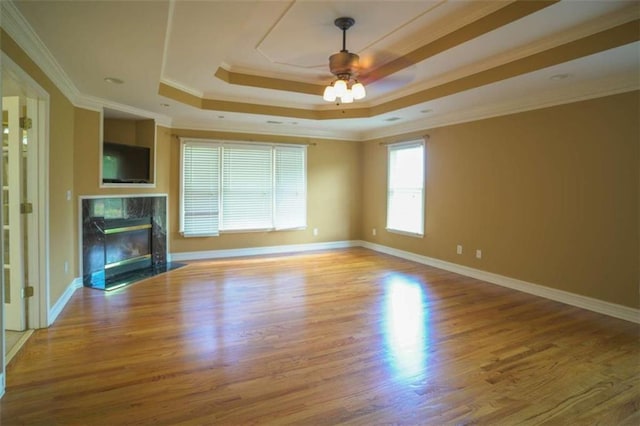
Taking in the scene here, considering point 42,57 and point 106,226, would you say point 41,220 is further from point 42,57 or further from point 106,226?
point 106,226

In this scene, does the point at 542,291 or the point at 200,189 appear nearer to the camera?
the point at 542,291

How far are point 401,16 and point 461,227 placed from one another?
10.9 feet

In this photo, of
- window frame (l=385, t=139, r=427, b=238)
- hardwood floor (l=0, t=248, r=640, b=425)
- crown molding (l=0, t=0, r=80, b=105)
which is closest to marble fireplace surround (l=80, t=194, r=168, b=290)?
hardwood floor (l=0, t=248, r=640, b=425)

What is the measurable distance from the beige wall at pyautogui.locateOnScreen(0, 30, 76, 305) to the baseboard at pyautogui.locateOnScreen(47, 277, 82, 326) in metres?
0.06

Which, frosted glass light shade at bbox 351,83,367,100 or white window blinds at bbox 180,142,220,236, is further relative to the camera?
white window blinds at bbox 180,142,220,236

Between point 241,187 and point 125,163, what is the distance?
192 centimetres

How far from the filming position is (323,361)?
2.70 m

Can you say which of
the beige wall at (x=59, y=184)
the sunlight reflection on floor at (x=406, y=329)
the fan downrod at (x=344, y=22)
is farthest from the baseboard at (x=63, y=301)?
the fan downrod at (x=344, y=22)

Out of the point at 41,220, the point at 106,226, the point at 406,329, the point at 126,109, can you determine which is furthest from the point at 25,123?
the point at 406,329

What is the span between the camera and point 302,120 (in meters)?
5.95

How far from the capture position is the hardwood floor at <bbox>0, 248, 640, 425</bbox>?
2111mm

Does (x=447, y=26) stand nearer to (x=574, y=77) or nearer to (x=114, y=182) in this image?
(x=574, y=77)

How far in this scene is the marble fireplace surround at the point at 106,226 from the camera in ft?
15.5

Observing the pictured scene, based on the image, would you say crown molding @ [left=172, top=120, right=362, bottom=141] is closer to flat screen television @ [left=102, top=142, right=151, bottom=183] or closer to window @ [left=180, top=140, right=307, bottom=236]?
window @ [left=180, top=140, right=307, bottom=236]
